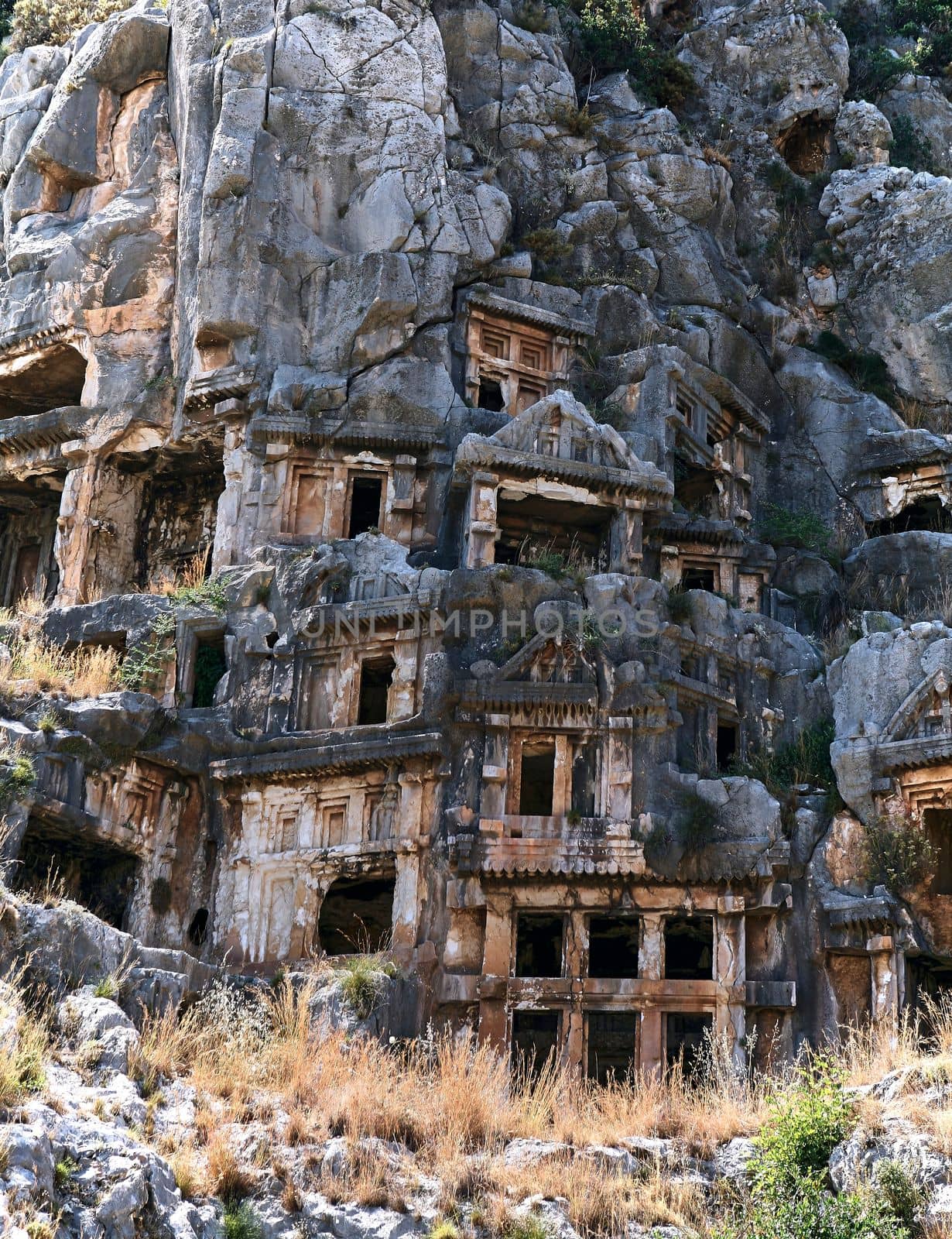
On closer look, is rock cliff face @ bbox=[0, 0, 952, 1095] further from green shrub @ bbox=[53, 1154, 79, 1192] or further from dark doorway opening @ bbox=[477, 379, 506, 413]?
green shrub @ bbox=[53, 1154, 79, 1192]

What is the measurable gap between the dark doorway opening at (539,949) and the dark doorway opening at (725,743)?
4.22 metres

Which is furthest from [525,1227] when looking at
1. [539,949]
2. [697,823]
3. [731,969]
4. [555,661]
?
[539,949]

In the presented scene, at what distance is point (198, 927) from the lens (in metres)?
28.0

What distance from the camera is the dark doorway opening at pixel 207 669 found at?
30.2 metres

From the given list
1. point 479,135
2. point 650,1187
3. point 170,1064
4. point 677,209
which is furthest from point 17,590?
point 650,1187

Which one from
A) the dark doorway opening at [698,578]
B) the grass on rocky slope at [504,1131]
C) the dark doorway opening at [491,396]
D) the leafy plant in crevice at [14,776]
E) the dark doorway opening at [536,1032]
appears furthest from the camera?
the dark doorway opening at [491,396]

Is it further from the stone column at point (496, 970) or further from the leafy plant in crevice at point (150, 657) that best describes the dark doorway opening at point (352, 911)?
the leafy plant in crevice at point (150, 657)

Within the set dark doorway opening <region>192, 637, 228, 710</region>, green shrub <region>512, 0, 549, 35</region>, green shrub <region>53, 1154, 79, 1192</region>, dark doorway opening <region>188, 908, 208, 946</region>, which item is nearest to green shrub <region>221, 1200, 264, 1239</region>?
green shrub <region>53, 1154, 79, 1192</region>

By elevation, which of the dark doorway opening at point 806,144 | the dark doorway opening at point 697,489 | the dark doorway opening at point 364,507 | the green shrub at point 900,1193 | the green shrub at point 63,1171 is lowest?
the green shrub at point 63,1171

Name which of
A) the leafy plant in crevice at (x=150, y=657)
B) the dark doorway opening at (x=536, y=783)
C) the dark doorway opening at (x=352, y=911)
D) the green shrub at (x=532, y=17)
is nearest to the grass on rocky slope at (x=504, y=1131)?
the dark doorway opening at (x=536, y=783)

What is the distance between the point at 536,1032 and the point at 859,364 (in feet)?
64.0

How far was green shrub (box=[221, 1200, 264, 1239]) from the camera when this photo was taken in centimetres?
1445

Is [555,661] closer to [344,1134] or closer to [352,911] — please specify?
[352,911]

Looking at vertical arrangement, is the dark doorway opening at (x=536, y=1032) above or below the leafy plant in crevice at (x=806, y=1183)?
above
